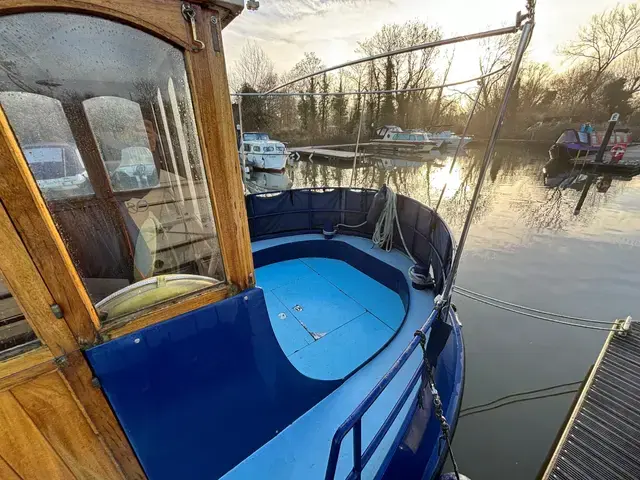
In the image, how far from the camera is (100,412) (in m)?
1.24

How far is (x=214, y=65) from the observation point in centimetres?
113

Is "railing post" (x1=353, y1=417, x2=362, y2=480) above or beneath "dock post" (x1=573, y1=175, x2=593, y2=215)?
above

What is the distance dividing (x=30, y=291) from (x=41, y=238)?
8.3 inches

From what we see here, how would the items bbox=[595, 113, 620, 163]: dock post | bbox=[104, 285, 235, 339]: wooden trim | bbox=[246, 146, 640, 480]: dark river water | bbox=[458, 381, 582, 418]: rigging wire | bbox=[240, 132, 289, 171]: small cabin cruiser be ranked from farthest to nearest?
bbox=[240, 132, 289, 171]: small cabin cruiser → bbox=[595, 113, 620, 163]: dock post → bbox=[458, 381, 582, 418]: rigging wire → bbox=[246, 146, 640, 480]: dark river water → bbox=[104, 285, 235, 339]: wooden trim

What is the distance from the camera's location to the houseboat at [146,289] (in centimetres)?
97

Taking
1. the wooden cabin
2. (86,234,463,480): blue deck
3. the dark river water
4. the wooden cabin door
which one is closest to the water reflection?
the dark river water

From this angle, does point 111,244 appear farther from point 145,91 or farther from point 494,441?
point 494,441

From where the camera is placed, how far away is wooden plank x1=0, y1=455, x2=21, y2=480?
104cm

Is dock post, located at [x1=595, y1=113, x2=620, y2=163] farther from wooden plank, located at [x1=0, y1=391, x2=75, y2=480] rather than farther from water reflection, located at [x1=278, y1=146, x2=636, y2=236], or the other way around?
wooden plank, located at [x1=0, y1=391, x2=75, y2=480]

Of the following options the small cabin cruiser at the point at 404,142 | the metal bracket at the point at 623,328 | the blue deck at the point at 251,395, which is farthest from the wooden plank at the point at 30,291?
the small cabin cruiser at the point at 404,142

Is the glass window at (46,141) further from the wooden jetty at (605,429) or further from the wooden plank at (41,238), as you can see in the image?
the wooden jetty at (605,429)

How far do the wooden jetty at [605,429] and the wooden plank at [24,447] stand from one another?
3.52 metres

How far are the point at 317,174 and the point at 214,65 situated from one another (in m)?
18.4

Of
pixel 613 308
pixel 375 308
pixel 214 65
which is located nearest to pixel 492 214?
pixel 613 308
